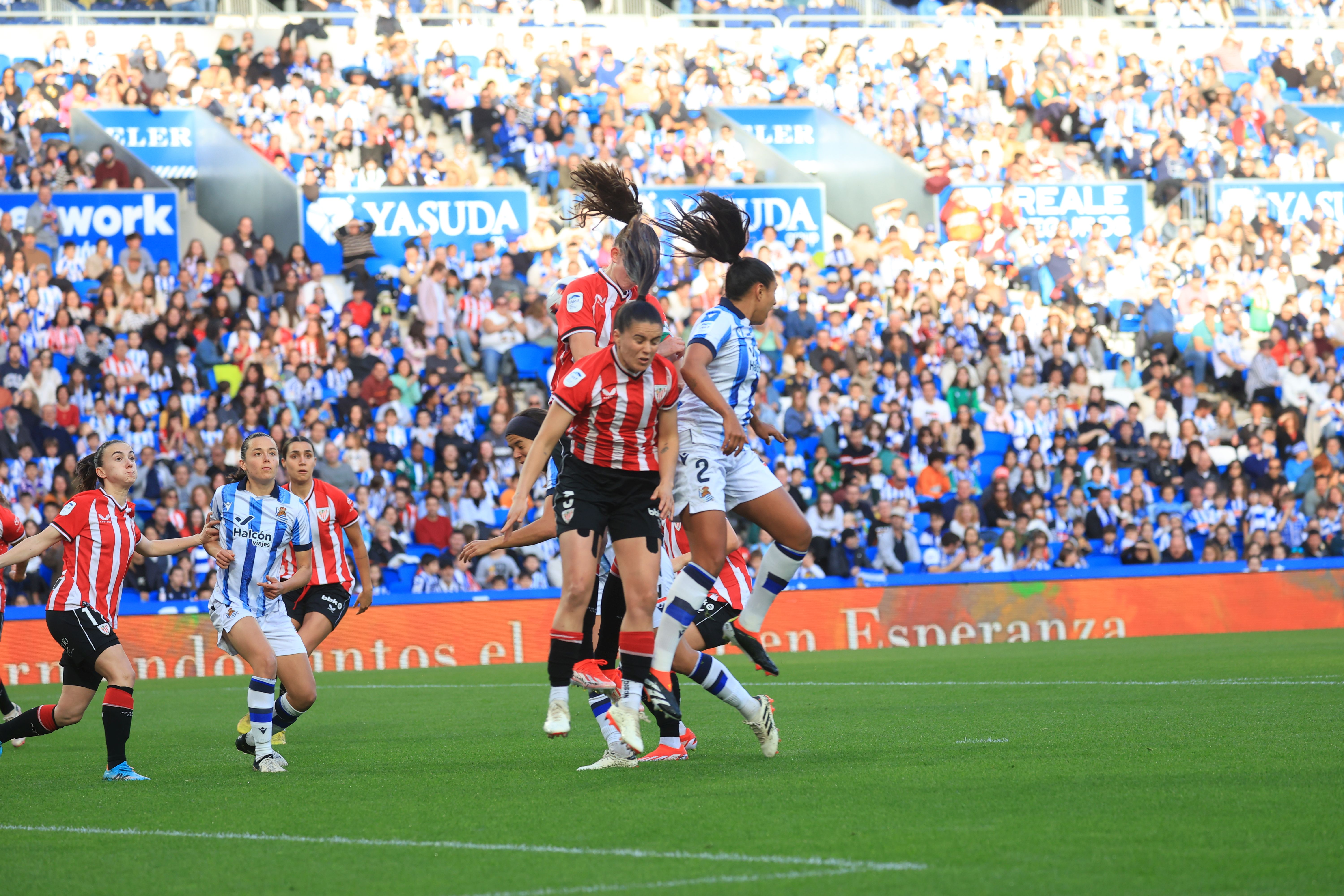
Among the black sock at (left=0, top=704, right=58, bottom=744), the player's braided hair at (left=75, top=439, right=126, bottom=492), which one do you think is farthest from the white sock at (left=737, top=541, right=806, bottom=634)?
the black sock at (left=0, top=704, right=58, bottom=744)

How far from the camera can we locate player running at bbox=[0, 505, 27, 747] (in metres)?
10.4

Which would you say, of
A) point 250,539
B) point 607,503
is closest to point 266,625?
point 250,539

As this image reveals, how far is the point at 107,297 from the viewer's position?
21.1 m

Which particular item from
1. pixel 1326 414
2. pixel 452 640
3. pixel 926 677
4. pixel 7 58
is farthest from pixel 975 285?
pixel 7 58

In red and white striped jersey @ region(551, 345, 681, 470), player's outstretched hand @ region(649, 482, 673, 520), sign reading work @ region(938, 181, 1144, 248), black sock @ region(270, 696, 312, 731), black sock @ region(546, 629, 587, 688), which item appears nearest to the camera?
player's outstretched hand @ region(649, 482, 673, 520)

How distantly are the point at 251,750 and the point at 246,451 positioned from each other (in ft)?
5.06

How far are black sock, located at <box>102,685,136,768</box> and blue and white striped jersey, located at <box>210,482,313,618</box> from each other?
0.67 metres

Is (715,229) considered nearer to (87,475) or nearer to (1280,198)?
(87,475)

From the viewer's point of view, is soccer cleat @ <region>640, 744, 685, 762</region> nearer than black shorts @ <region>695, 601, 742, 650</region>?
Yes

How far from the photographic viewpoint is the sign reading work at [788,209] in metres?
25.5

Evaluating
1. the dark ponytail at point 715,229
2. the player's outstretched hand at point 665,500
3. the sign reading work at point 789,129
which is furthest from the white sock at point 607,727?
the sign reading work at point 789,129

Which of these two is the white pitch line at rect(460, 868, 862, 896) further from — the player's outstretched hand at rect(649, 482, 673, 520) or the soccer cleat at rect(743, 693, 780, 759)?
the soccer cleat at rect(743, 693, 780, 759)

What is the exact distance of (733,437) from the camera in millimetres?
7852

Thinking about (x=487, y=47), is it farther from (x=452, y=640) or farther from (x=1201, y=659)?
(x=1201, y=659)
